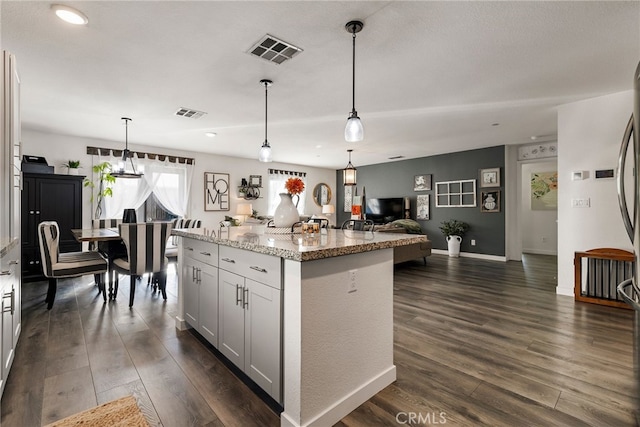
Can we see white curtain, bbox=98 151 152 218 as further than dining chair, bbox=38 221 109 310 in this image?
Yes

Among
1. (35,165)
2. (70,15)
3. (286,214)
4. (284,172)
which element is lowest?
(286,214)

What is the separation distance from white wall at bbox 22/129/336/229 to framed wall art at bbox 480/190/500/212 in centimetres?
473

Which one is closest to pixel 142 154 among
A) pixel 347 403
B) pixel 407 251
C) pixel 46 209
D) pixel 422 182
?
pixel 46 209

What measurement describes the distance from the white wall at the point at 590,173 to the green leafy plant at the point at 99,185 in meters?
7.11

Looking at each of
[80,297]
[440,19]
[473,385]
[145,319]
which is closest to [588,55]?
[440,19]

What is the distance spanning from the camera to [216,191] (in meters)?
7.28

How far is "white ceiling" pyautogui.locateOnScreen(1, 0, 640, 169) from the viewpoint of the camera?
2.02 metres

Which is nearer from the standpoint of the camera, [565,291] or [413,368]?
[413,368]

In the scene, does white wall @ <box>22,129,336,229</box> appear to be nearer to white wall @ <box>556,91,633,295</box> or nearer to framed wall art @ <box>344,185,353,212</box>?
framed wall art @ <box>344,185,353,212</box>

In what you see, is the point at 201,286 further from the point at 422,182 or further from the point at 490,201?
the point at 422,182

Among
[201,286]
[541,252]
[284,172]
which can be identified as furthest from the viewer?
[284,172]

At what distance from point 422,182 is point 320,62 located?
5747mm

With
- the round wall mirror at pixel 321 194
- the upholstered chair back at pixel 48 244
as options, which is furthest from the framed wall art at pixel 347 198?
the upholstered chair back at pixel 48 244

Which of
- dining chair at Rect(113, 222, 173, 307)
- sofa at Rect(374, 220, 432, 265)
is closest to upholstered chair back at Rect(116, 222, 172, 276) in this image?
dining chair at Rect(113, 222, 173, 307)
